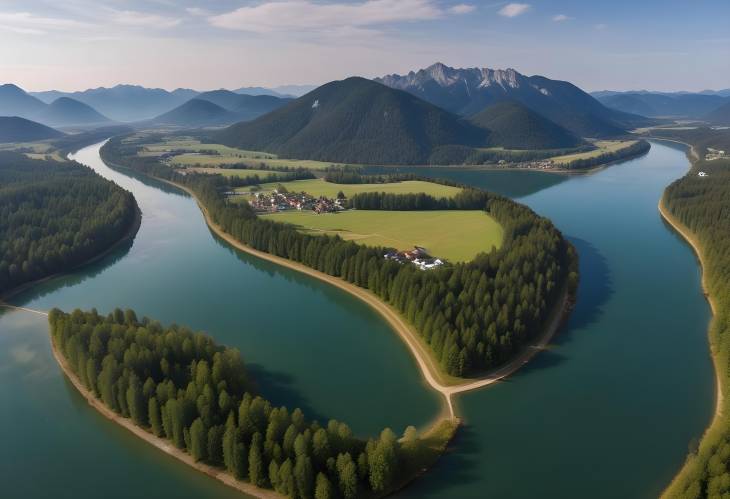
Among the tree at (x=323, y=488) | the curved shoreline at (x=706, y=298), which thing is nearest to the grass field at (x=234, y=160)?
the curved shoreline at (x=706, y=298)

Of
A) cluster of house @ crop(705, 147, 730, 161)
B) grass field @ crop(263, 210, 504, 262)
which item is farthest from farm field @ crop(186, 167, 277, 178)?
cluster of house @ crop(705, 147, 730, 161)

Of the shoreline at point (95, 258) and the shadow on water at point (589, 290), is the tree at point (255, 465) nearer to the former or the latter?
the shadow on water at point (589, 290)

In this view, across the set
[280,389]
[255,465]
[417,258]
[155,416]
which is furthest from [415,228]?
[255,465]

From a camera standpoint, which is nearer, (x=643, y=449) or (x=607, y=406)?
(x=643, y=449)

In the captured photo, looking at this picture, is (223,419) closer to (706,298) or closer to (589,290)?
(589,290)

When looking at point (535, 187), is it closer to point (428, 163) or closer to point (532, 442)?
point (428, 163)

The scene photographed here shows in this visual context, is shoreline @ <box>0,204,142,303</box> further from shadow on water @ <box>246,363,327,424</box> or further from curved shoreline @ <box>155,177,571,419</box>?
shadow on water @ <box>246,363,327,424</box>

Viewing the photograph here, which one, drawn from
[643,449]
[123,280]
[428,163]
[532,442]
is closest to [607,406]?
[643,449]
